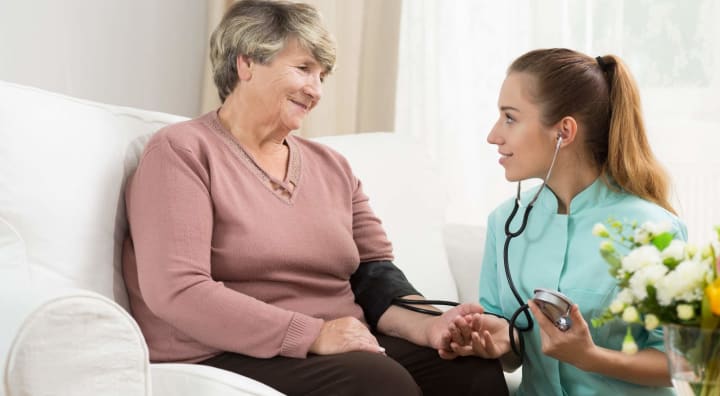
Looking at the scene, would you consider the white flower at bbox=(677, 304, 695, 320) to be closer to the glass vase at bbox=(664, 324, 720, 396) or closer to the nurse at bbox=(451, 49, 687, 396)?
the glass vase at bbox=(664, 324, 720, 396)

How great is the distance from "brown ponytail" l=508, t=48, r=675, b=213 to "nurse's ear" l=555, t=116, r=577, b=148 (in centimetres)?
1

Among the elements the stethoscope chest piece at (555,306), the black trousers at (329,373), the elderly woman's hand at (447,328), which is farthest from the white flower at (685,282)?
the elderly woman's hand at (447,328)

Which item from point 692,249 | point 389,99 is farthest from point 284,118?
point 389,99

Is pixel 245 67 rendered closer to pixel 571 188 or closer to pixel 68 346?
pixel 571 188

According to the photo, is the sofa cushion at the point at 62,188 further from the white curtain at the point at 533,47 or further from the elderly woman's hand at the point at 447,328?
the white curtain at the point at 533,47

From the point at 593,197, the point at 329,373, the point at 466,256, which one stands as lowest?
the point at 466,256

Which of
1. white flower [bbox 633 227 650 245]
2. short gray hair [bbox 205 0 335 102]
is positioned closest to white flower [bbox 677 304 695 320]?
white flower [bbox 633 227 650 245]

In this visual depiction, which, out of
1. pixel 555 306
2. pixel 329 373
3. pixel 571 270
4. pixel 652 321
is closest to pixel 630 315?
pixel 652 321

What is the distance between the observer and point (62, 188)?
1.41 metres

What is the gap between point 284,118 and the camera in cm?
171

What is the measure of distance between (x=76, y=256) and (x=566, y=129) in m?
0.89

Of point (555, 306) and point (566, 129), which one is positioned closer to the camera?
point (555, 306)

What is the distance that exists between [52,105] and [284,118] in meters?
0.43

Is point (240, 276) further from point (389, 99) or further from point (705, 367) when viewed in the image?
point (389, 99)
